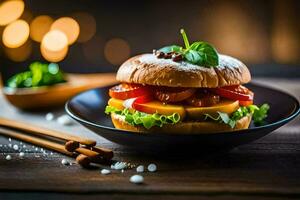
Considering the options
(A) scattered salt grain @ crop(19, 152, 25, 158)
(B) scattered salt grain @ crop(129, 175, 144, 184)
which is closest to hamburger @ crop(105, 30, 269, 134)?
(B) scattered salt grain @ crop(129, 175, 144, 184)

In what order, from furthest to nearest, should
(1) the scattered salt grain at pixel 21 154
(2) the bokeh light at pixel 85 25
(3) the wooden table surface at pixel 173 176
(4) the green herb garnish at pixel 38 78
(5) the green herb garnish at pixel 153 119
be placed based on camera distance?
(2) the bokeh light at pixel 85 25, (4) the green herb garnish at pixel 38 78, (1) the scattered salt grain at pixel 21 154, (5) the green herb garnish at pixel 153 119, (3) the wooden table surface at pixel 173 176

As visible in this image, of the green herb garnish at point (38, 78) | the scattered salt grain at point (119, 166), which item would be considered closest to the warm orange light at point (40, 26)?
the green herb garnish at point (38, 78)

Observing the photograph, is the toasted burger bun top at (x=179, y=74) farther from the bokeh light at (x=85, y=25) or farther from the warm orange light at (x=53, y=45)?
the warm orange light at (x=53, y=45)

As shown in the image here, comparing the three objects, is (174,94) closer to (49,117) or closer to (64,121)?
(64,121)

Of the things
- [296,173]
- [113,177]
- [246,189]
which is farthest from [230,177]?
[113,177]

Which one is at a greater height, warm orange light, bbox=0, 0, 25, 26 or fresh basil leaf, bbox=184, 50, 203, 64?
warm orange light, bbox=0, 0, 25, 26

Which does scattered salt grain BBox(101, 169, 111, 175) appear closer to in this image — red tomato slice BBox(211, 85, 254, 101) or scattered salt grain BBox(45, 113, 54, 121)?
red tomato slice BBox(211, 85, 254, 101)
